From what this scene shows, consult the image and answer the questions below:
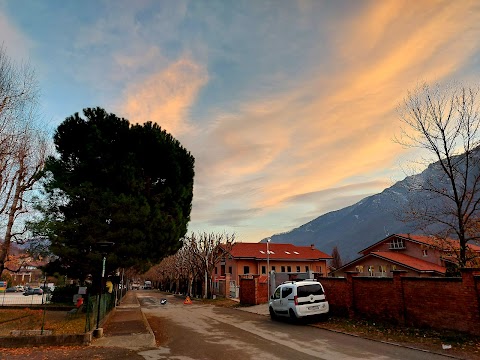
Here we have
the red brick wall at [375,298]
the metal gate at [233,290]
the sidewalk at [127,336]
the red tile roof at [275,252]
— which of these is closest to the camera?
the sidewalk at [127,336]

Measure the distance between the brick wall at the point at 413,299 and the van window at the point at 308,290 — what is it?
4.67 feet

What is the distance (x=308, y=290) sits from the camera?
15117mm

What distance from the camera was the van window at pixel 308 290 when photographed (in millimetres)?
15031

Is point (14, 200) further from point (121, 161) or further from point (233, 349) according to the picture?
point (233, 349)

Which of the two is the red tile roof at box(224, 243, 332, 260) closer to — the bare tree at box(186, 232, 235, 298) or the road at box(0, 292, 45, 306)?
the bare tree at box(186, 232, 235, 298)

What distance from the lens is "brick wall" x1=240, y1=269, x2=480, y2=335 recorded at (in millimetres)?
10438

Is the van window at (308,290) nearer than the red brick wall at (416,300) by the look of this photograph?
No

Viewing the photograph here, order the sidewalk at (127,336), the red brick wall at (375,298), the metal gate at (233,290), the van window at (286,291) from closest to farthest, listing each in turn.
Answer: the sidewalk at (127,336) < the red brick wall at (375,298) < the van window at (286,291) < the metal gate at (233,290)

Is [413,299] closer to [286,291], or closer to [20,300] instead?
[286,291]

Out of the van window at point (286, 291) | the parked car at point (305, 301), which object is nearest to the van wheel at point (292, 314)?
the parked car at point (305, 301)

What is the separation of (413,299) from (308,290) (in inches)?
176

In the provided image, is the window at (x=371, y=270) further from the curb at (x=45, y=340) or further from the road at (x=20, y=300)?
the road at (x=20, y=300)

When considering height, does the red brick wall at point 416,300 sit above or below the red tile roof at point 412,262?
below

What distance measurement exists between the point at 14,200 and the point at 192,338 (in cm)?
1835
